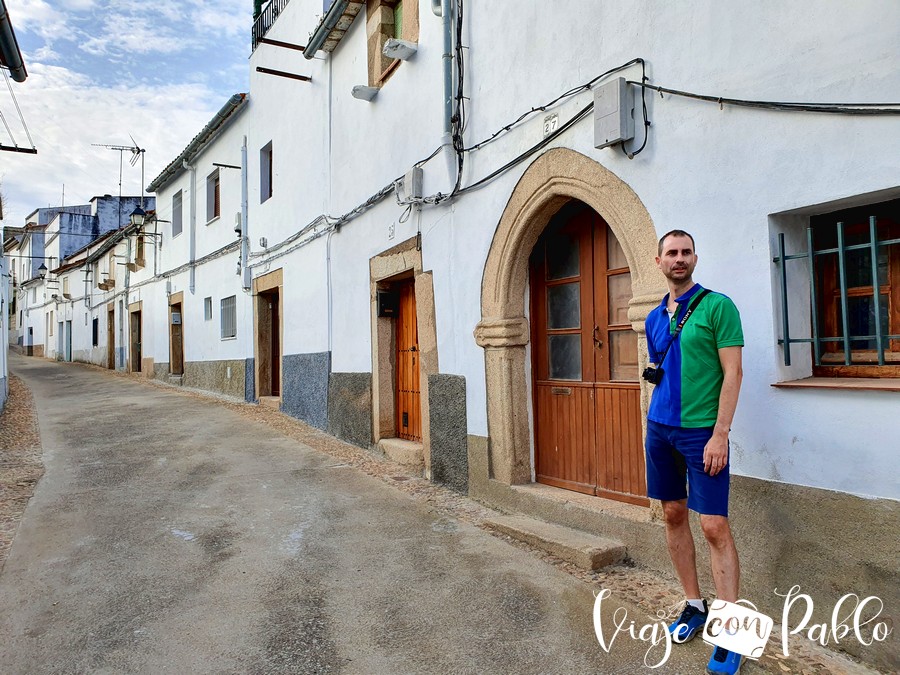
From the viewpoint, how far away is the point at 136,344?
67.3 feet

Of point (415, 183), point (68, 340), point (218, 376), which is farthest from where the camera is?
point (68, 340)

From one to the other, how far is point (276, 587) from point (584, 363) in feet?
8.08

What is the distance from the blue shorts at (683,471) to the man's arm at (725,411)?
0.23 feet

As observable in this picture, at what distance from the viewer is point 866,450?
264 cm

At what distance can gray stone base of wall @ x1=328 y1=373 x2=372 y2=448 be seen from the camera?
7.57 meters

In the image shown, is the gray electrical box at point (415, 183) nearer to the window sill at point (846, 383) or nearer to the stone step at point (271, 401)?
the window sill at point (846, 383)

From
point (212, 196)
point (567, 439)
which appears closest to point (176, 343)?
point (212, 196)

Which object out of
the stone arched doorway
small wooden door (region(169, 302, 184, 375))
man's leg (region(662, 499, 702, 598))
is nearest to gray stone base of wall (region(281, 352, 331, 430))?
the stone arched doorway

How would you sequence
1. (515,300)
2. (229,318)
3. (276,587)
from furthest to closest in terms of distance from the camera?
(229,318) < (515,300) < (276,587)

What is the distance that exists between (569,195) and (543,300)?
37.7 inches

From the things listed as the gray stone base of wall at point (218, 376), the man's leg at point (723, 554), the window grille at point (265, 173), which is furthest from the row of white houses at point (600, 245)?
the gray stone base of wall at point (218, 376)

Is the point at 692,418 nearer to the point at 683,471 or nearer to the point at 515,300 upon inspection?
the point at 683,471

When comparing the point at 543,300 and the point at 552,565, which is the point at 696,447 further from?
the point at 543,300

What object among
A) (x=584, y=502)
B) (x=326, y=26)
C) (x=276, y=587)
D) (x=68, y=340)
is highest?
(x=326, y=26)
